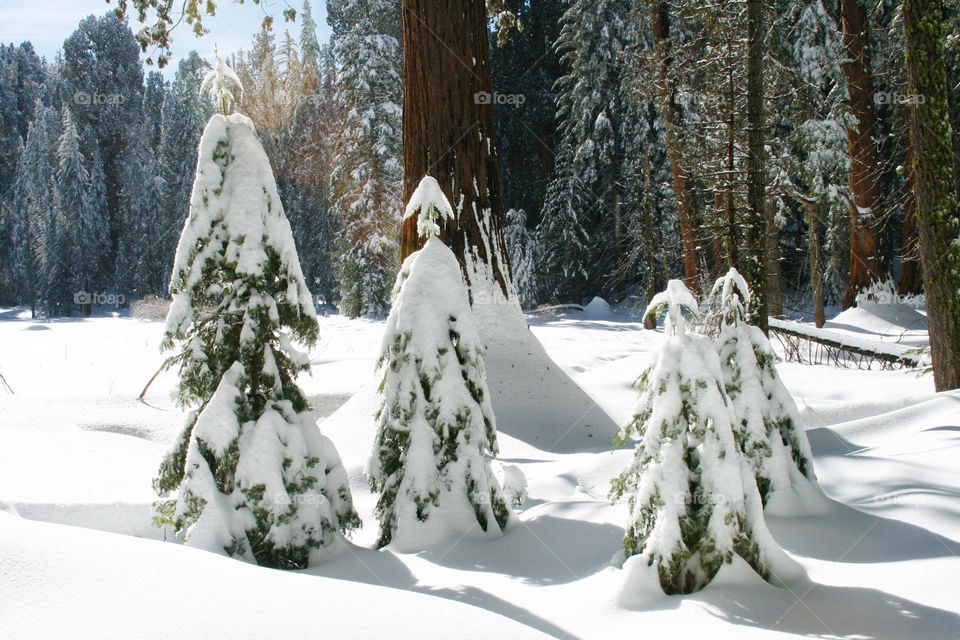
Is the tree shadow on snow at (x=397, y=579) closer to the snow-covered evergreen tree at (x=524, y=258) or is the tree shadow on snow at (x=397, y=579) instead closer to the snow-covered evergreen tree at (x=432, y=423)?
the snow-covered evergreen tree at (x=432, y=423)

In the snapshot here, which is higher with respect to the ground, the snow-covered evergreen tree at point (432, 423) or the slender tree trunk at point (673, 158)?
the slender tree trunk at point (673, 158)

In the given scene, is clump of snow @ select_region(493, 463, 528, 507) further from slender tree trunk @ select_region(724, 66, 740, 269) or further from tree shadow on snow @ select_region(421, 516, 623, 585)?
slender tree trunk @ select_region(724, 66, 740, 269)

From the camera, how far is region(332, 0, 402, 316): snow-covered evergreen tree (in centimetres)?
2356

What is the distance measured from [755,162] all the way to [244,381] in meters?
5.29

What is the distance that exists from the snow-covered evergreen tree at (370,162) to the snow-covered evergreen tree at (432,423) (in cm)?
2045

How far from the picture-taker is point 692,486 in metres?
2.65

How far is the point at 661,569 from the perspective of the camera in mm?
2557

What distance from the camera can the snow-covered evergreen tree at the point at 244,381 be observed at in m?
3.10

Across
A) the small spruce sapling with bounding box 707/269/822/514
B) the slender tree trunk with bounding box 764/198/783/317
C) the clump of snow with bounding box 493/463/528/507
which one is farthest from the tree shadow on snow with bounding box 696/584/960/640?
the slender tree trunk with bounding box 764/198/783/317

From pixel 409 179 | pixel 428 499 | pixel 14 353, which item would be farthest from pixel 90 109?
pixel 428 499

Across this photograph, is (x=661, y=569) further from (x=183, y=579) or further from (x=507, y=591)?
(x=183, y=579)

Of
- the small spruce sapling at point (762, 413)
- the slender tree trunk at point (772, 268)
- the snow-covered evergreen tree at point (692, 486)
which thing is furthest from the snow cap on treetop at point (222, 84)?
the slender tree trunk at point (772, 268)

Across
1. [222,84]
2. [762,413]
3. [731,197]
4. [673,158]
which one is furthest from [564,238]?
[222,84]

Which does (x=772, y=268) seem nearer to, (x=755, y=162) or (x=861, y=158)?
(x=861, y=158)
